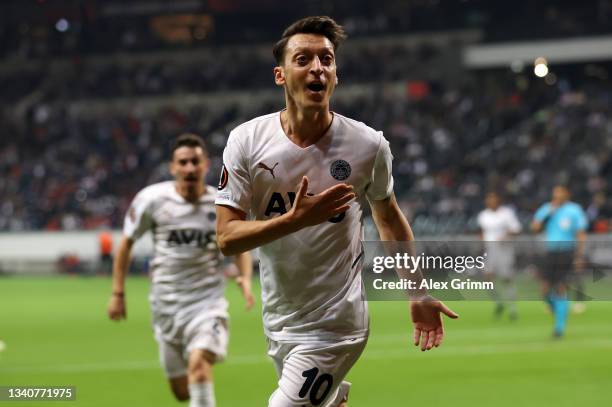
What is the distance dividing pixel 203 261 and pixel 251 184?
4.02 metres

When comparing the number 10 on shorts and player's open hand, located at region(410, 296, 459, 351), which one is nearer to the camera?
the number 10 on shorts

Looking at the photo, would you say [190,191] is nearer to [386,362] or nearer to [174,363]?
[174,363]

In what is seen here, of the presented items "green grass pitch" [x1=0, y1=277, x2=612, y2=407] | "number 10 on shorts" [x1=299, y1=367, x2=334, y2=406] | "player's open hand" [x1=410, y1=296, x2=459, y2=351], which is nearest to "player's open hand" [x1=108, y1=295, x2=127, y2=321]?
"green grass pitch" [x1=0, y1=277, x2=612, y2=407]

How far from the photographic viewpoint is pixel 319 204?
4.45 m

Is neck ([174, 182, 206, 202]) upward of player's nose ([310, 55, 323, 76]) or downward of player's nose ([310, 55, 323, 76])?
upward

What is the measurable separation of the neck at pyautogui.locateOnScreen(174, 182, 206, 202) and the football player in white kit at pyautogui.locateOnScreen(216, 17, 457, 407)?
12.8 ft

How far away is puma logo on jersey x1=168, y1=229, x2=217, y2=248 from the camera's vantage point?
29.6 feet

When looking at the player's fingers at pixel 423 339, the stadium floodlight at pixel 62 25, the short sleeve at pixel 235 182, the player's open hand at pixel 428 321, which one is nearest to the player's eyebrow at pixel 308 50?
the short sleeve at pixel 235 182

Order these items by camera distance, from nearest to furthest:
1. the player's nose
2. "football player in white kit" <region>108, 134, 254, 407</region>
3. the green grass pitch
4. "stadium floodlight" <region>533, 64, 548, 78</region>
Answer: the player's nose, "football player in white kit" <region>108, 134, 254, 407</region>, the green grass pitch, "stadium floodlight" <region>533, 64, 548, 78</region>

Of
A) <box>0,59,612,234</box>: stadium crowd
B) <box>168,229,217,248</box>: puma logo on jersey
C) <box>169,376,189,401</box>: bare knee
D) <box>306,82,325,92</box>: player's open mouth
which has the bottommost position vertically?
<box>169,376,189,401</box>: bare knee

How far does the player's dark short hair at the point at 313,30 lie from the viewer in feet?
16.4

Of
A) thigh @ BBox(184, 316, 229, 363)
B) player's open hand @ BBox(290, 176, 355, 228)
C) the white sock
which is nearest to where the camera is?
player's open hand @ BBox(290, 176, 355, 228)

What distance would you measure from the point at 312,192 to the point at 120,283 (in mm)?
4472

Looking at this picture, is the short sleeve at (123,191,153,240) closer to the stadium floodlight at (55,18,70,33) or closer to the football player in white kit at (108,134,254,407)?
the football player in white kit at (108,134,254,407)
